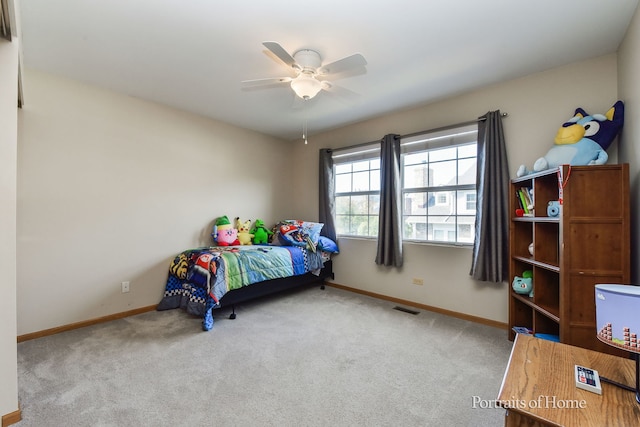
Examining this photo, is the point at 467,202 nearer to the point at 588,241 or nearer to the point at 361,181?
the point at 588,241

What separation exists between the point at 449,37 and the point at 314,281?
3372 mm

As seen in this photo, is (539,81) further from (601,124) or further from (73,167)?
(73,167)

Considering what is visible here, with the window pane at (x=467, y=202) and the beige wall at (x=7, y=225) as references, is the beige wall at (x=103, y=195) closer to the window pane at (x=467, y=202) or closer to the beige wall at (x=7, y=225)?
the beige wall at (x=7, y=225)

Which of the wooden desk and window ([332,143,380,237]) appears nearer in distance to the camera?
the wooden desk

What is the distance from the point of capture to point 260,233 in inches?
164

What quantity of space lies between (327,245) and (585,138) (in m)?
2.92

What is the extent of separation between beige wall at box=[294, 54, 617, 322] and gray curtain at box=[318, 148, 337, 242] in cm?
20

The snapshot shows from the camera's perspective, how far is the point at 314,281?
423 centimetres

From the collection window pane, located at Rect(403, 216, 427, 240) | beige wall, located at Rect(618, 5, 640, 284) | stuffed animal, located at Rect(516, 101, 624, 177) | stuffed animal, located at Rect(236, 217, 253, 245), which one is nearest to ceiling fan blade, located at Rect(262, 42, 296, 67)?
stuffed animal, located at Rect(516, 101, 624, 177)

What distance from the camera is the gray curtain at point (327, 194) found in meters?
4.24

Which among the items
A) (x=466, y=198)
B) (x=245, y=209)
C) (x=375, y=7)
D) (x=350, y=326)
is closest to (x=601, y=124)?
(x=466, y=198)

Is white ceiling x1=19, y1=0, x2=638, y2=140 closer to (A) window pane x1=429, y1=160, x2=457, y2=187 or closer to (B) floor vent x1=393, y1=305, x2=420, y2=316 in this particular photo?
(A) window pane x1=429, y1=160, x2=457, y2=187

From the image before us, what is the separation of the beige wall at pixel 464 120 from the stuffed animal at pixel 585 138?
0.81 feet

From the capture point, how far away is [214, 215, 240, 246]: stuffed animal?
12.3 feet
